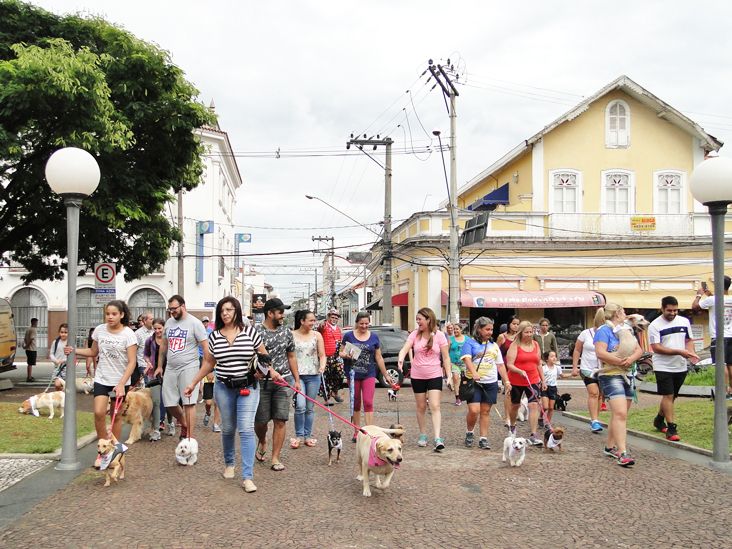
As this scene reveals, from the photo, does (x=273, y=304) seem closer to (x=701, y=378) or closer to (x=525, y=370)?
(x=525, y=370)

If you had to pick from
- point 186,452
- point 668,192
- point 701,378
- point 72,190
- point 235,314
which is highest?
point 668,192

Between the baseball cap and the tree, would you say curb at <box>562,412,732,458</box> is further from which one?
the tree

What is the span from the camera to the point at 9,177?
50.8 feet

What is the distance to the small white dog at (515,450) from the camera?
752cm

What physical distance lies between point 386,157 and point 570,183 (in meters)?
8.08

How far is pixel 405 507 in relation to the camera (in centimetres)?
607

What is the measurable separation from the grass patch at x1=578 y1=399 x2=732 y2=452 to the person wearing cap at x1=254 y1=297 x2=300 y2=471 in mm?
5077

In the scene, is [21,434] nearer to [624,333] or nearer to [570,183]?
[624,333]

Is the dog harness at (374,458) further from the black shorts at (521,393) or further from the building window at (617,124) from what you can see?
the building window at (617,124)

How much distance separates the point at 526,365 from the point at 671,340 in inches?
72.8

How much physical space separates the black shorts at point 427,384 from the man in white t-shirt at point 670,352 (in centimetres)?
276

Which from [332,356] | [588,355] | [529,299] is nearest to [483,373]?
[588,355]

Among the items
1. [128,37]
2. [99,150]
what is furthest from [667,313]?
[128,37]

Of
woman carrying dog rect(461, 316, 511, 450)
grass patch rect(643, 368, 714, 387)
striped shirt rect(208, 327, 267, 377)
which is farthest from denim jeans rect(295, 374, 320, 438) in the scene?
grass patch rect(643, 368, 714, 387)
